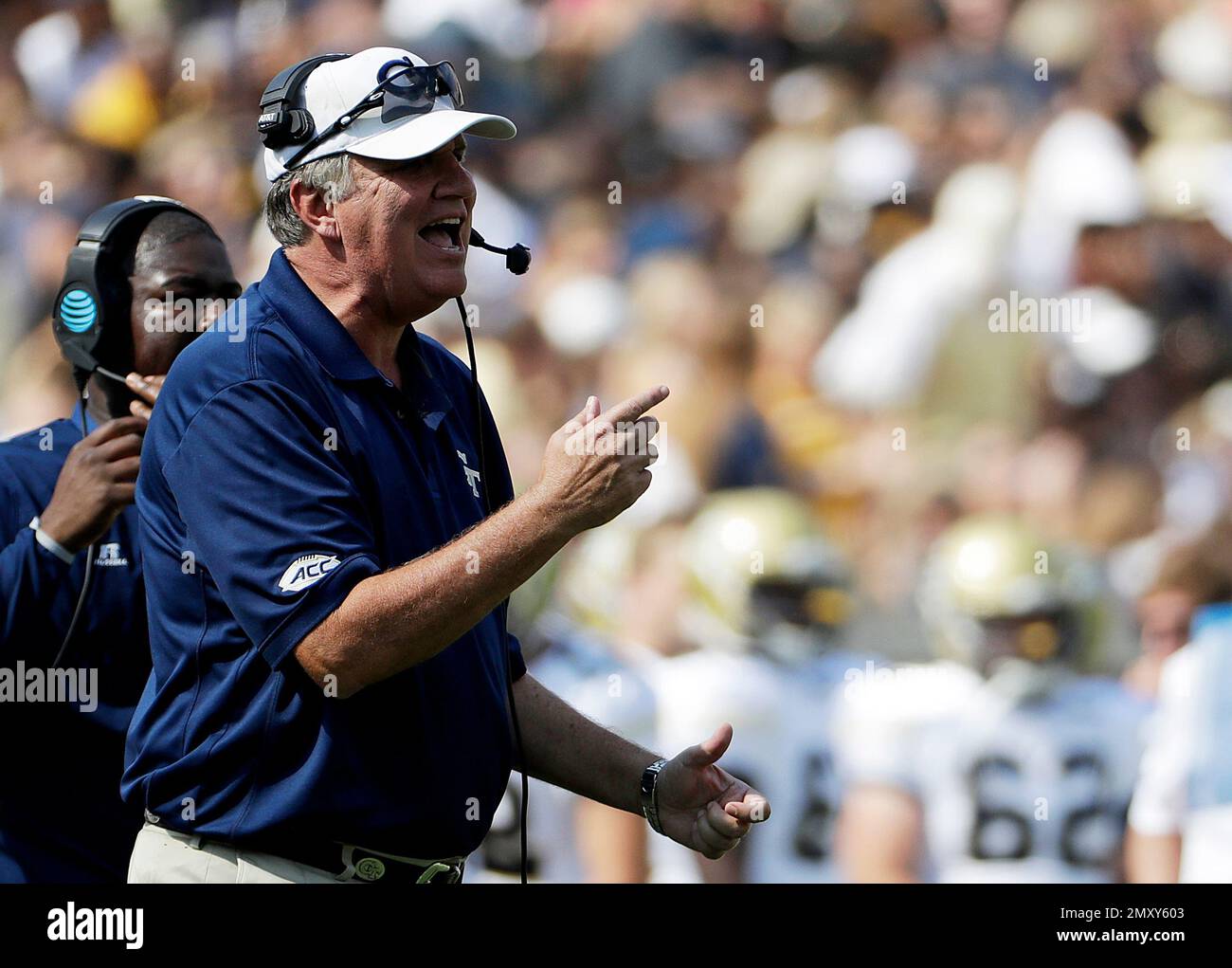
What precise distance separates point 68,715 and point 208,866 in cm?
78

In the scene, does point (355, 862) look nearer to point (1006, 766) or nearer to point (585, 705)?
point (585, 705)

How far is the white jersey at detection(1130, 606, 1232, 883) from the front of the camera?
4.50 meters

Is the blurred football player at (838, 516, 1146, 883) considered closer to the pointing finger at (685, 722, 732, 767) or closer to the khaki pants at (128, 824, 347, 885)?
the pointing finger at (685, 722, 732, 767)

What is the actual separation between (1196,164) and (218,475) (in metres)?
4.18

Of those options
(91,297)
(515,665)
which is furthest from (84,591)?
(515,665)

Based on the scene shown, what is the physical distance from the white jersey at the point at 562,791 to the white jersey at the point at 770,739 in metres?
0.08

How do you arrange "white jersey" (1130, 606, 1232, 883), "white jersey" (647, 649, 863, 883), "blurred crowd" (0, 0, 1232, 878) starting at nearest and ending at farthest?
"white jersey" (1130, 606, 1232, 883) < "white jersey" (647, 649, 863, 883) < "blurred crowd" (0, 0, 1232, 878)

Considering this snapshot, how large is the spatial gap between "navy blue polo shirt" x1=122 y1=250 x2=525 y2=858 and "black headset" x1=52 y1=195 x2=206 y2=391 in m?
0.76

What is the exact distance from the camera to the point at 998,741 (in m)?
4.68

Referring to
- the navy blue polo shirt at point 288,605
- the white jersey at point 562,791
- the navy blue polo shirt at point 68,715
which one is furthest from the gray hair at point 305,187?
the white jersey at point 562,791

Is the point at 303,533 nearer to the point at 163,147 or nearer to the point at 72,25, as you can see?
the point at 163,147

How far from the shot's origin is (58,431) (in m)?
3.14

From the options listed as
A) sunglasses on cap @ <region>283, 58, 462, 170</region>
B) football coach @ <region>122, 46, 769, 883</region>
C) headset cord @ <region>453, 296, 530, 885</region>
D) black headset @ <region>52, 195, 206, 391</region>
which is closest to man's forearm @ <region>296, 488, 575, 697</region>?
football coach @ <region>122, 46, 769, 883</region>
